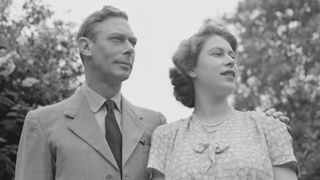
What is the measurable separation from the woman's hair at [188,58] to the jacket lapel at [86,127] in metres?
0.51

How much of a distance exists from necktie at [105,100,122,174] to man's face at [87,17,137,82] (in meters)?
0.18

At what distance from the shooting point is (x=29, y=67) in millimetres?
6832

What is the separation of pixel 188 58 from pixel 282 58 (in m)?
12.2

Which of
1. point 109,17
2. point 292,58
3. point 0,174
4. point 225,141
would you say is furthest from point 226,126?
point 292,58

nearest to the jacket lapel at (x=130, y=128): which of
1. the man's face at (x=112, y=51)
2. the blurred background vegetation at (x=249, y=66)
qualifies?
the man's face at (x=112, y=51)

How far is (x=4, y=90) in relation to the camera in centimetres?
642

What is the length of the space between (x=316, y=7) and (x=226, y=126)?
1302 cm

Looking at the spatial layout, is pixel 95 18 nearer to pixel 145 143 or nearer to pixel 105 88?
pixel 105 88

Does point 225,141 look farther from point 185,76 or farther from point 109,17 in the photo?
point 109,17

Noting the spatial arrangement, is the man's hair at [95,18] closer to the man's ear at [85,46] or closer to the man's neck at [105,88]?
the man's ear at [85,46]

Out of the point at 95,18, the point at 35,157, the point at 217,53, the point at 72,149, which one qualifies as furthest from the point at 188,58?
the point at 35,157

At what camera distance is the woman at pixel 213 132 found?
3812mm

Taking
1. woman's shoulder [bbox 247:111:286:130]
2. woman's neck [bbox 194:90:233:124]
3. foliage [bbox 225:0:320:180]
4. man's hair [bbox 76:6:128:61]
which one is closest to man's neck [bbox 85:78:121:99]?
man's hair [bbox 76:6:128:61]

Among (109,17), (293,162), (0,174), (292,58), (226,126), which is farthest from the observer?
(292,58)
